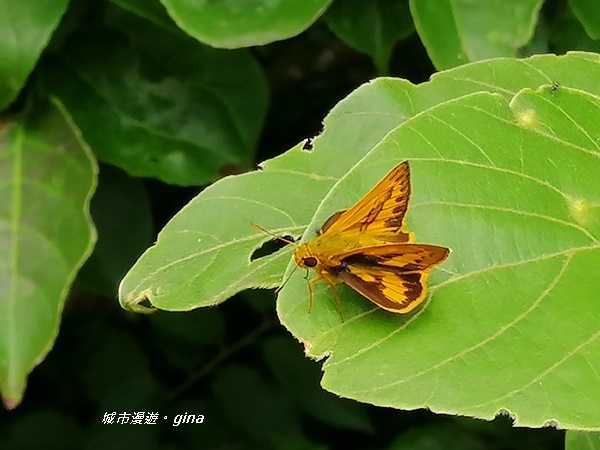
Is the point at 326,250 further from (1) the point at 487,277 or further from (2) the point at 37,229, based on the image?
(2) the point at 37,229

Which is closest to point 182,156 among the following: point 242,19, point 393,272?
point 242,19

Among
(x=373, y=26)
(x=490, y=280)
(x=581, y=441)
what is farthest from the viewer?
(x=373, y=26)

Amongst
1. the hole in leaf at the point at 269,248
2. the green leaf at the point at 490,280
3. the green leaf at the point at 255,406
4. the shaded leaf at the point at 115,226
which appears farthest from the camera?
the green leaf at the point at 255,406

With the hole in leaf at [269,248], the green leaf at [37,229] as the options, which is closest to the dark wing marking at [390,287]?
the hole in leaf at [269,248]

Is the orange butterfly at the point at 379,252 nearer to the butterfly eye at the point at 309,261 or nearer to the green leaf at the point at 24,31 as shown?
the butterfly eye at the point at 309,261

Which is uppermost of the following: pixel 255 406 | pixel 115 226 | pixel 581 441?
pixel 581 441

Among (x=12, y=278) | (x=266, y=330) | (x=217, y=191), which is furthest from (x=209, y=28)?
(x=266, y=330)

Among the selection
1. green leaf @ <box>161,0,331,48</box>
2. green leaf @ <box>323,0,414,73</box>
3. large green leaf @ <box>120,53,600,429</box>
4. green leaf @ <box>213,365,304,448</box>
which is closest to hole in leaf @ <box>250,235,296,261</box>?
large green leaf @ <box>120,53,600,429</box>
